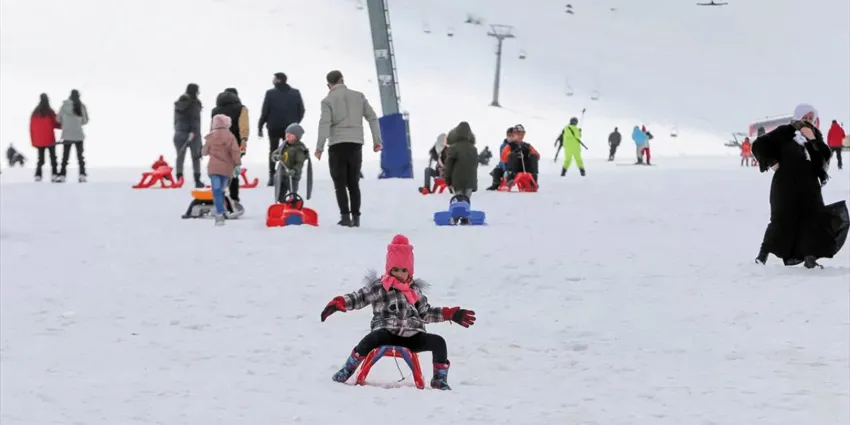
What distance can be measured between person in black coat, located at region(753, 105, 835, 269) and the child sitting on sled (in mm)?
5129

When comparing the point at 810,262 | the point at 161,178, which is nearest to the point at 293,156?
the point at 161,178

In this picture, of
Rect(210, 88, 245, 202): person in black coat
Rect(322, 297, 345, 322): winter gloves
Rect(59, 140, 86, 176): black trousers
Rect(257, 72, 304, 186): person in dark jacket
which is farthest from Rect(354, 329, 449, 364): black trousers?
Rect(59, 140, 86, 176): black trousers

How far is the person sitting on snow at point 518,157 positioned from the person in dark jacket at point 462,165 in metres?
4.43

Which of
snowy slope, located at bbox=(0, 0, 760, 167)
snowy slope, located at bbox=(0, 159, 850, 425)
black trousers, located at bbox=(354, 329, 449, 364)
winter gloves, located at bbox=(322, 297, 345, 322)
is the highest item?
snowy slope, located at bbox=(0, 0, 760, 167)

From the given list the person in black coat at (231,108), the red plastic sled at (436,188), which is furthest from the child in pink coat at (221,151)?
the red plastic sled at (436,188)

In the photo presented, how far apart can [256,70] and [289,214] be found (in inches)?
2262

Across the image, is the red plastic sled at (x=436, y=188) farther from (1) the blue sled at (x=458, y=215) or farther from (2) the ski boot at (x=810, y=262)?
(2) the ski boot at (x=810, y=262)

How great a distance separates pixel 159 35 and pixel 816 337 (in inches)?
2771

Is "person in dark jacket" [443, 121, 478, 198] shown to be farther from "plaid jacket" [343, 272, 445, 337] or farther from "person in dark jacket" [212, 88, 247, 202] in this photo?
"plaid jacket" [343, 272, 445, 337]

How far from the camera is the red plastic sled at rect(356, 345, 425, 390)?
6266 millimetres

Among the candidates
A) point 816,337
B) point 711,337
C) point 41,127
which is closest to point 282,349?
point 711,337

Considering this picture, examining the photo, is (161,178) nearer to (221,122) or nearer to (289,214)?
(221,122)

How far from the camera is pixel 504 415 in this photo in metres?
5.77

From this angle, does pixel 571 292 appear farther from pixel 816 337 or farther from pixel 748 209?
pixel 748 209
